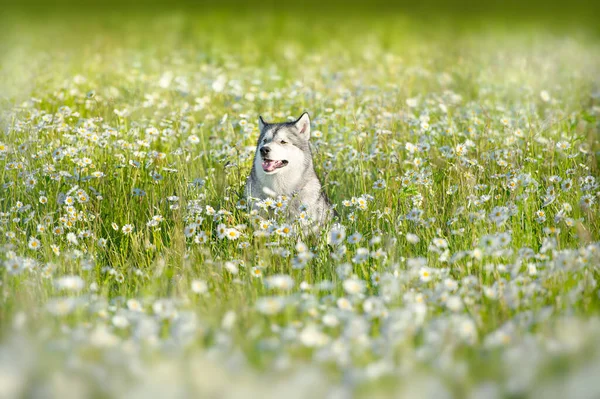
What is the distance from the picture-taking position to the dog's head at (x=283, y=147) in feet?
20.3

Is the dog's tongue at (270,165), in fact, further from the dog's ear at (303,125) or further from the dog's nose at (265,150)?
the dog's ear at (303,125)

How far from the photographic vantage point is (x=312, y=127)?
7.75 m

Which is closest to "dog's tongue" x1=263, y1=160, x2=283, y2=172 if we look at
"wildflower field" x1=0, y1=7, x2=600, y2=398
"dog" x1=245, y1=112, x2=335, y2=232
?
"dog" x1=245, y1=112, x2=335, y2=232

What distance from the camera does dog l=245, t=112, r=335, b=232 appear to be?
6148mm

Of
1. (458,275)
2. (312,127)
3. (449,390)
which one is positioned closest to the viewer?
(449,390)

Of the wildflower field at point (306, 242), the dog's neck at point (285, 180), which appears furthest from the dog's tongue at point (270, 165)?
the wildflower field at point (306, 242)

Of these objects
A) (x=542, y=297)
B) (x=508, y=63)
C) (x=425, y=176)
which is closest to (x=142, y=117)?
(x=425, y=176)

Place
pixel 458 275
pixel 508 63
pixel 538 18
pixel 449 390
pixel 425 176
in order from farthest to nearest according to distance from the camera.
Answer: pixel 538 18, pixel 508 63, pixel 425 176, pixel 458 275, pixel 449 390

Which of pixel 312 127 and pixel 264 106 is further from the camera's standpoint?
pixel 264 106

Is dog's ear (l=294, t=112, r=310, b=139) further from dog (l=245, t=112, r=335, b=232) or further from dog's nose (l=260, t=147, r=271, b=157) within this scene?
dog's nose (l=260, t=147, r=271, b=157)

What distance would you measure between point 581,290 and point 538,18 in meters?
14.4

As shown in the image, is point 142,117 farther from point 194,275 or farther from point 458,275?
point 458,275

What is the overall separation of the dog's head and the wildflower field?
267 mm

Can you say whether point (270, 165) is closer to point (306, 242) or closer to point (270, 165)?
point (270, 165)
